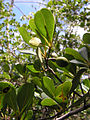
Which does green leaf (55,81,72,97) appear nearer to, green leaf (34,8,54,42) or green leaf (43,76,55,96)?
green leaf (43,76,55,96)

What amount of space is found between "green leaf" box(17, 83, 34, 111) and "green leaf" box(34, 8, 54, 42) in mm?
179

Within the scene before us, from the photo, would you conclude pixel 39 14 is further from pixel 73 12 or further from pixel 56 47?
pixel 73 12

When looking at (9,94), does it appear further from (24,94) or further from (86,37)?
(86,37)

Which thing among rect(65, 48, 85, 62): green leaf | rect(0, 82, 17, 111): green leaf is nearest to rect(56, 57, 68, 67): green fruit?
rect(65, 48, 85, 62): green leaf

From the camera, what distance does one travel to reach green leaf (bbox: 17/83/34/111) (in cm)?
49

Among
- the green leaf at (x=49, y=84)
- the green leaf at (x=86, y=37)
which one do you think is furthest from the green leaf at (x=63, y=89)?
the green leaf at (x=86, y=37)

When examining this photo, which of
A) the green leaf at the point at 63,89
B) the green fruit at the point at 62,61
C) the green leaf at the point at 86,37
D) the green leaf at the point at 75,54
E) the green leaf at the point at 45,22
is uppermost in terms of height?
the green leaf at the point at 45,22

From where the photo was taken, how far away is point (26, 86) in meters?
0.49

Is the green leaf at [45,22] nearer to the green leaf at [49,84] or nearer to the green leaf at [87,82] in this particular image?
the green leaf at [49,84]

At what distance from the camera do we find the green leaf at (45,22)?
1.58 ft

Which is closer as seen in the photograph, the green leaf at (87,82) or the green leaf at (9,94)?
the green leaf at (9,94)

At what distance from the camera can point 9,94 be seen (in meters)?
0.48

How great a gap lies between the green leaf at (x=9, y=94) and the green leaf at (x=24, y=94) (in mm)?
19

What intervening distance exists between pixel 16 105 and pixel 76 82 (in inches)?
8.2
